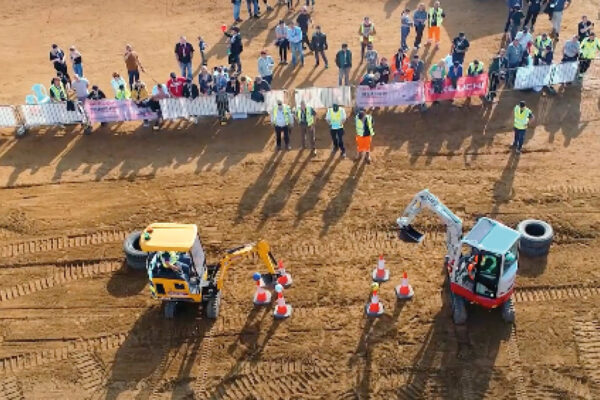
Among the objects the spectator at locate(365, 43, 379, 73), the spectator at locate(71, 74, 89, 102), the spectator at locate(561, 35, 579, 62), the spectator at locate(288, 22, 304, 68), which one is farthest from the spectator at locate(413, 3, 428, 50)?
the spectator at locate(71, 74, 89, 102)

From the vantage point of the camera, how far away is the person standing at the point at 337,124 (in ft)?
61.4

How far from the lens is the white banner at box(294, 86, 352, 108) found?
2102 cm

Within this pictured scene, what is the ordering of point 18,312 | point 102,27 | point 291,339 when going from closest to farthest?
point 291,339, point 18,312, point 102,27

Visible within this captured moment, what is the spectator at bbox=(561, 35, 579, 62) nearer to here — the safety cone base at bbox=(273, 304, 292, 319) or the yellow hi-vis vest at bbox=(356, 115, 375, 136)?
the yellow hi-vis vest at bbox=(356, 115, 375, 136)

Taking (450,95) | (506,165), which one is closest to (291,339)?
(506,165)

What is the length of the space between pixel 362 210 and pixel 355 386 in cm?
539

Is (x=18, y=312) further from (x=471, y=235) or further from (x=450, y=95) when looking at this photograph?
(x=450, y=95)

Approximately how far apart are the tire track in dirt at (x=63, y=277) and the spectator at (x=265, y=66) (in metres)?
8.67

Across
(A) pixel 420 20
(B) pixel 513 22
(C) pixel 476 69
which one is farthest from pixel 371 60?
(B) pixel 513 22

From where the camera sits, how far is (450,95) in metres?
21.0

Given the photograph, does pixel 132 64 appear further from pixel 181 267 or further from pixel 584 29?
pixel 584 29

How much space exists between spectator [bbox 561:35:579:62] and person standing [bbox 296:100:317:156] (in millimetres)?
8609

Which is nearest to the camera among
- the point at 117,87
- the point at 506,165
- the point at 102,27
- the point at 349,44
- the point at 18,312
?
the point at 18,312

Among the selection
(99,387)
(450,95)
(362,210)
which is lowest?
(99,387)
